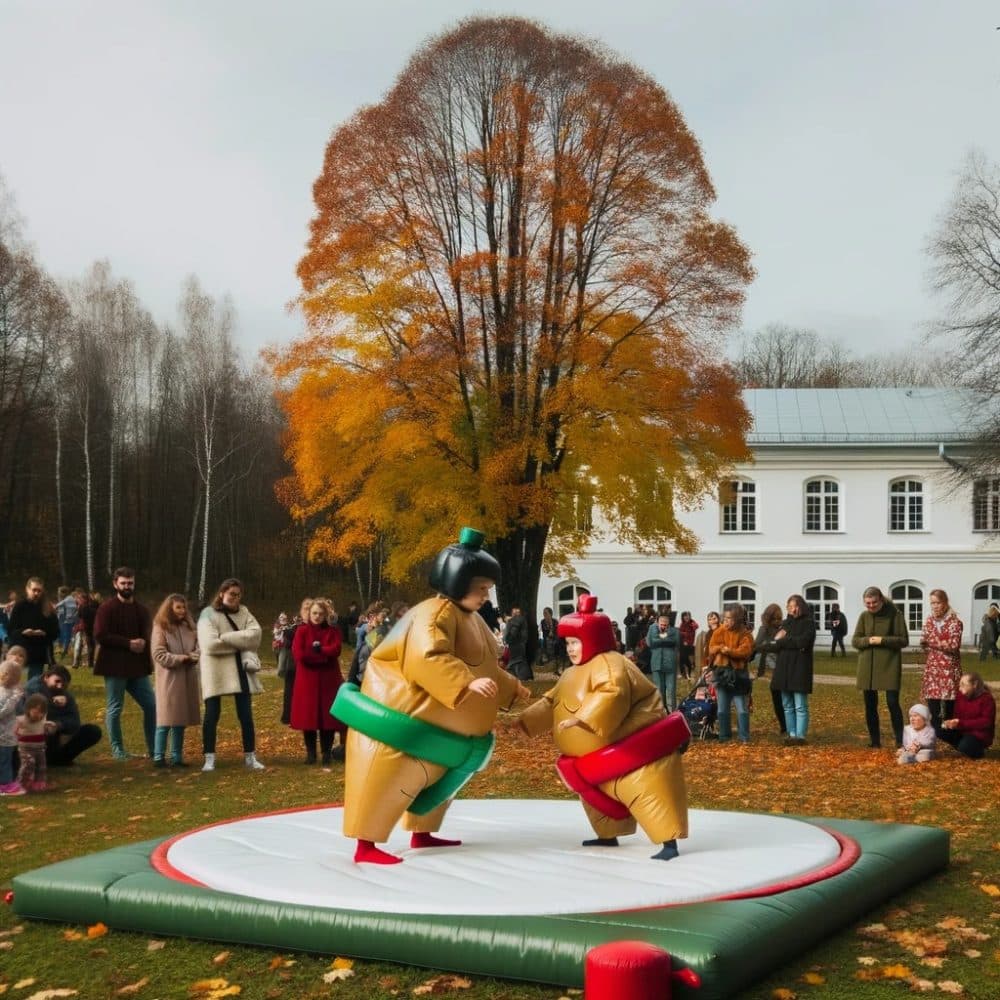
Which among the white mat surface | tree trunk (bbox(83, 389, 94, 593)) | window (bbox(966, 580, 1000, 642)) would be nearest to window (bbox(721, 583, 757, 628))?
window (bbox(966, 580, 1000, 642))

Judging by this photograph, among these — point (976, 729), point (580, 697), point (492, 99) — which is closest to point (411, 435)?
point (492, 99)

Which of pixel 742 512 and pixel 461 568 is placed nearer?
pixel 461 568

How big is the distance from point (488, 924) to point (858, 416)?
40.3 m

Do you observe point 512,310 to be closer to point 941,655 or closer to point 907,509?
point 941,655

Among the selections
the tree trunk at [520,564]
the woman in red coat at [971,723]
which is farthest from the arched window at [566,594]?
the woman in red coat at [971,723]

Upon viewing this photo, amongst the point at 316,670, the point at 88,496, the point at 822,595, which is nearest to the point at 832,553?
the point at 822,595

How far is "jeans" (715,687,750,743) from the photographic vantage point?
1441 cm

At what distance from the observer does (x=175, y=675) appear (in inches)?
459

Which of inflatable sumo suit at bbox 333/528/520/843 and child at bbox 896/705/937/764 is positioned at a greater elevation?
inflatable sumo suit at bbox 333/528/520/843

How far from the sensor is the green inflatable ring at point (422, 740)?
6.45m

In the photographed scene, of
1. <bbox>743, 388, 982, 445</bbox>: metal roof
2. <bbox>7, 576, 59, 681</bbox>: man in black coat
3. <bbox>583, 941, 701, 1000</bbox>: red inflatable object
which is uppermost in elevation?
<bbox>743, 388, 982, 445</bbox>: metal roof

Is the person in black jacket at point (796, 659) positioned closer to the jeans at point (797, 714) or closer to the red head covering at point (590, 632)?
the jeans at point (797, 714)

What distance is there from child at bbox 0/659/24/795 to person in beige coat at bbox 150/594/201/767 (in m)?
1.23

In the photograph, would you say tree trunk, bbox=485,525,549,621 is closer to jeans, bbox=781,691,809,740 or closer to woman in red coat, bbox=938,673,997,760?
jeans, bbox=781,691,809,740
